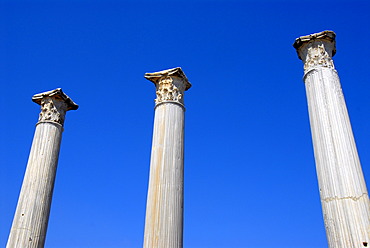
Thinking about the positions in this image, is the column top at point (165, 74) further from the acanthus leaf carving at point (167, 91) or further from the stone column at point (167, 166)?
the acanthus leaf carving at point (167, 91)

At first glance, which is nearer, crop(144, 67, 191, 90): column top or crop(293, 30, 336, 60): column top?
crop(293, 30, 336, 60): column top

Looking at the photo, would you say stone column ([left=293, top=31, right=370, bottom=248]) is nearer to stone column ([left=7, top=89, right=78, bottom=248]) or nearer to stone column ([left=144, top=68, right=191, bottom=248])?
stone column ([left=144, top=68, right=191, bottom=248])

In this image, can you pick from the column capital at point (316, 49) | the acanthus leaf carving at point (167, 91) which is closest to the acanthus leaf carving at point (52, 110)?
the acanthus leaf carving at point (167, 91)

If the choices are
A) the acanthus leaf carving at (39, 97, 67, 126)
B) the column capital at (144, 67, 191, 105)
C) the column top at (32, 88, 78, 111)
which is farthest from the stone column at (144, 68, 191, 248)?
the acanthus leaf carving at (39, 97, 67, 126)

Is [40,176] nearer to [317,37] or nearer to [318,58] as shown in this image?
[318,58]

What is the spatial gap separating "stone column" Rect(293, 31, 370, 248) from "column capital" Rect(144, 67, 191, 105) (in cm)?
619

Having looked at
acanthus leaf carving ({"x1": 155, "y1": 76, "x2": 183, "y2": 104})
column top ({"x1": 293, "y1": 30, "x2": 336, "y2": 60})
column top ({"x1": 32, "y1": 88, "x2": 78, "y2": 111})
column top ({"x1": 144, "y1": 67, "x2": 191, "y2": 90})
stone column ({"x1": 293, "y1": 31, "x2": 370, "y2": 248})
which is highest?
column top ({"x1": 32, "y1": 88, "x2": 78, "y2": 111})

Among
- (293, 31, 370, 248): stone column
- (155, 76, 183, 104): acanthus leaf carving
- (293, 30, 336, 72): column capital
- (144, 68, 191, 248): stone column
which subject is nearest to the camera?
(293, 31, 370, 248): stone column

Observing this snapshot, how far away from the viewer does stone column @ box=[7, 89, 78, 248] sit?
62.4 ft

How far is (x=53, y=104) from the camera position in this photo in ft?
75.0

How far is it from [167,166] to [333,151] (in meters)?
6.98

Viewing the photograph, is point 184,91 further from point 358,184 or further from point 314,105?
point 358,184

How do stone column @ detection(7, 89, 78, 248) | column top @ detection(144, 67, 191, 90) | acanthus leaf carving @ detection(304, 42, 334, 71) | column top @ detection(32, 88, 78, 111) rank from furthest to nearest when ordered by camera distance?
column top @ detection(32, 88, 78, 111), column top @ detection(144, 67, 191, 90), stone column @ detection(7, 89, 78, 248), acanthus leaf carving @ detection(304, 42, 334, 71)

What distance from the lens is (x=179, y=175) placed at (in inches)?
687
